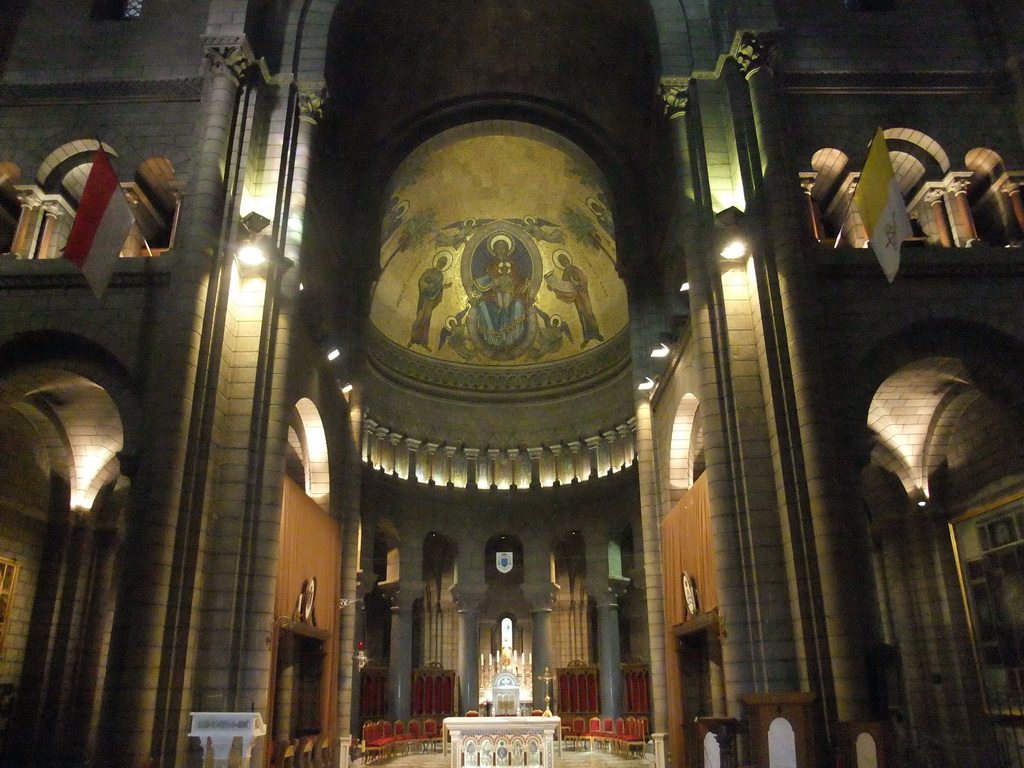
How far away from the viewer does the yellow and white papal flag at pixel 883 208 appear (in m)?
13.0

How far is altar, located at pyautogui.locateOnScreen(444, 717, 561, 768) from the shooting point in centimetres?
1942

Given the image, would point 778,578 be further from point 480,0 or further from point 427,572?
point 427,572

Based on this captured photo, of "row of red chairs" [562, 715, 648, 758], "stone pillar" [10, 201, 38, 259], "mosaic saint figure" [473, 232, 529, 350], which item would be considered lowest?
"row of red chairs" [562, 715, 648, 758]

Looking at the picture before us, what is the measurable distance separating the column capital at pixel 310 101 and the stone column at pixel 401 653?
19146 millimetres

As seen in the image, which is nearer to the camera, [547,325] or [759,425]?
[759,425]

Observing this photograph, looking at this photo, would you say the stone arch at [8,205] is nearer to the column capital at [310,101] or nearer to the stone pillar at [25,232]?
the stone pillar at [25,232]

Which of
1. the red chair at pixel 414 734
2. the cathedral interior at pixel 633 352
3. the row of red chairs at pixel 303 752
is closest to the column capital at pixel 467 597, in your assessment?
the red chair at pixel 414 734

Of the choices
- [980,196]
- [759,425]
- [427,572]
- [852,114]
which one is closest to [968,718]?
[759,425]

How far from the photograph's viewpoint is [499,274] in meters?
34.7

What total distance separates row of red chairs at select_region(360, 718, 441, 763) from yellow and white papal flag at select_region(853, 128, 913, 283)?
19.6m

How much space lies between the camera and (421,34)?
2355cm

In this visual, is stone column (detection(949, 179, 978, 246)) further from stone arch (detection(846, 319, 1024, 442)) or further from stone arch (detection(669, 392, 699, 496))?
stone arch (detection(669, 392, 699, 496))

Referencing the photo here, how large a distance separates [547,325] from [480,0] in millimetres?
15053

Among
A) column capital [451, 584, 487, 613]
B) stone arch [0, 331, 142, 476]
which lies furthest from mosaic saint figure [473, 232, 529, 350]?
stone arch [0, 331, 142, 476]
